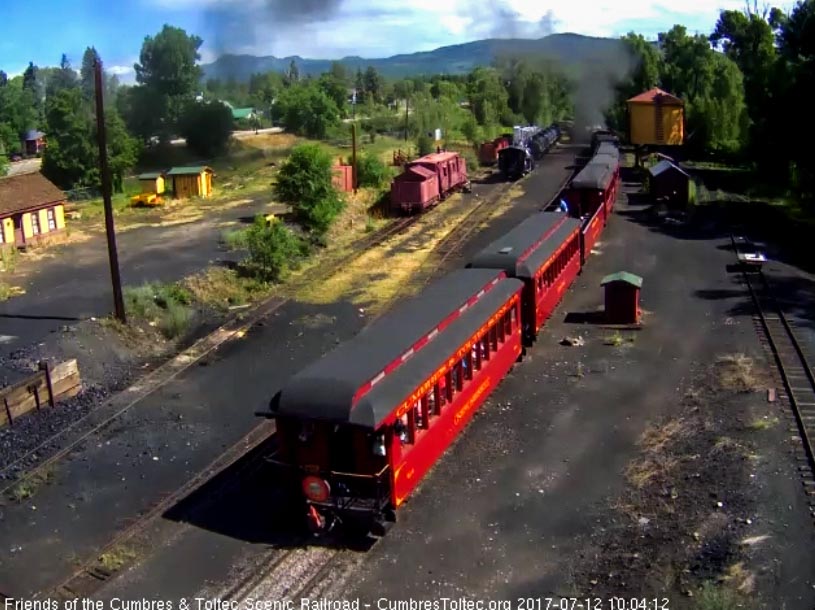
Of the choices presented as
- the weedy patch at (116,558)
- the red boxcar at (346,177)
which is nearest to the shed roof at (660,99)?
the red boxcar at (346,177)

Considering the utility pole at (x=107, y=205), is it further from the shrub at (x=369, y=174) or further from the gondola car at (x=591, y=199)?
the shrub at (x=369, y=174)

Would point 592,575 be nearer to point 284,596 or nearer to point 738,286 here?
point 284,596

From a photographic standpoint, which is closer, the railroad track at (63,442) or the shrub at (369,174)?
the railroad track at (63,442)

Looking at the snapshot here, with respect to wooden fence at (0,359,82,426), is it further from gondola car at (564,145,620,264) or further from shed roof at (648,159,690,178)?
shed roof at (648,159,690,178)

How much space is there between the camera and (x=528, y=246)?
74.4 ft

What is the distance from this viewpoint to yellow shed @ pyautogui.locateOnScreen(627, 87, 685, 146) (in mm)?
57969

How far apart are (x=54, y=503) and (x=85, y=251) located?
23427 mm

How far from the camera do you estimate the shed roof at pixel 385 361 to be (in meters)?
12.5

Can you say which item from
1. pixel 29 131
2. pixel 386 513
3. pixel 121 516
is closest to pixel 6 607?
pixel 121 516

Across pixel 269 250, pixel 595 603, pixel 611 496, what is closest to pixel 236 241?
pixel 269 250

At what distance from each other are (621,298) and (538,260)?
382 cm

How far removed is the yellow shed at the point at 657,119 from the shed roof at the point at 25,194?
39.4 metres

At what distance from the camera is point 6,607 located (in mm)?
12211

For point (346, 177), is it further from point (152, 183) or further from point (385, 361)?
point (385, 361)
